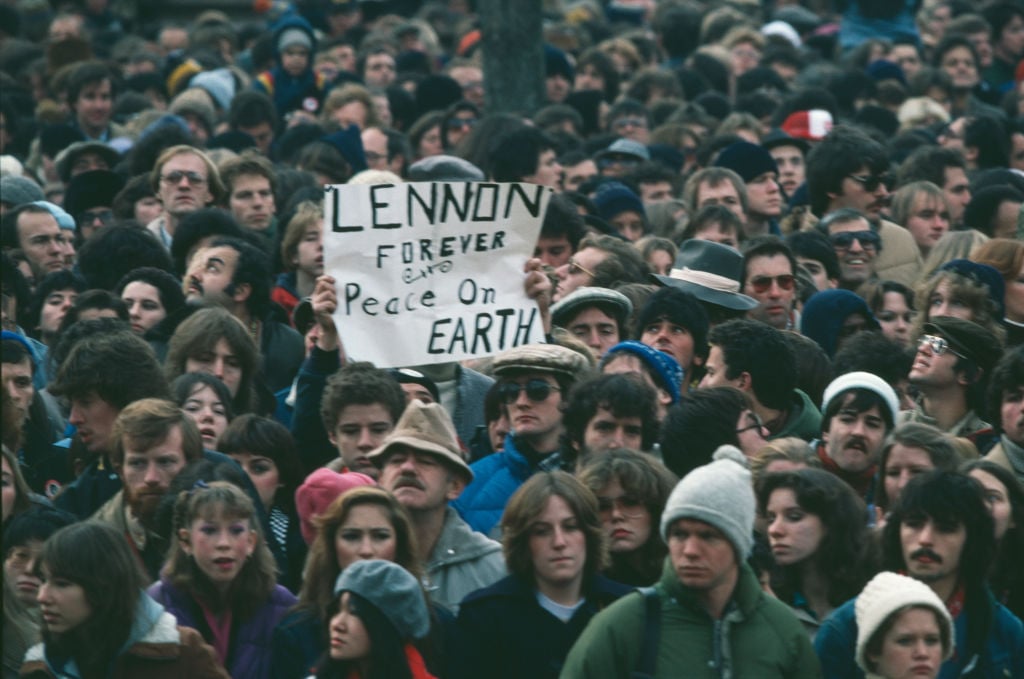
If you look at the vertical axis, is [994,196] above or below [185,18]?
above

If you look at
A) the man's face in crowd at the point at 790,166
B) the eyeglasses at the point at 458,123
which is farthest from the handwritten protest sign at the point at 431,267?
the eyeglasses at the point at 458,123

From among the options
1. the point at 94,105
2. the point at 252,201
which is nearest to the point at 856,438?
the point at 252,201

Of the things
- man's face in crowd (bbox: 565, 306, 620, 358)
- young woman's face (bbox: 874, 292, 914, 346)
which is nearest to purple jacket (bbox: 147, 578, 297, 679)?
man's face in crowd (bbox: 565, 306, 620, 358)

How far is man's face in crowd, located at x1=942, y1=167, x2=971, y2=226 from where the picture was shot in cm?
1370

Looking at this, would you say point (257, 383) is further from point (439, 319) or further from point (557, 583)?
point (557, 583)

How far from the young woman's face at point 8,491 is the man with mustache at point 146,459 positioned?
0.37 meters

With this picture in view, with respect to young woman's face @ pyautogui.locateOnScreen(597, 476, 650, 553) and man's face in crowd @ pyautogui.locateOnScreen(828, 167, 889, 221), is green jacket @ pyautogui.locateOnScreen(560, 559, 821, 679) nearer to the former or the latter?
young woman's face @ pyautogui.locateOnScreen(597, 476, 650, 553)

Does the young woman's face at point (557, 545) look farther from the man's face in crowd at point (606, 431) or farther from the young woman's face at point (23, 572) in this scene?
A: the young woman's face at point (23, 572)

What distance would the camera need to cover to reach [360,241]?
9734mm

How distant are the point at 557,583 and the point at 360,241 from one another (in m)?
2.73

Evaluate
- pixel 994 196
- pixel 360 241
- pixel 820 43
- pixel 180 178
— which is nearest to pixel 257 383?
pixel 360 241

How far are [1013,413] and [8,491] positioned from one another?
3.78 meters

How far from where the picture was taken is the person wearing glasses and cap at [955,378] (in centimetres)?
927

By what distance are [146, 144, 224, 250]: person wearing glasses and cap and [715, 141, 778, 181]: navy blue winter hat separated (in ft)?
9.92
